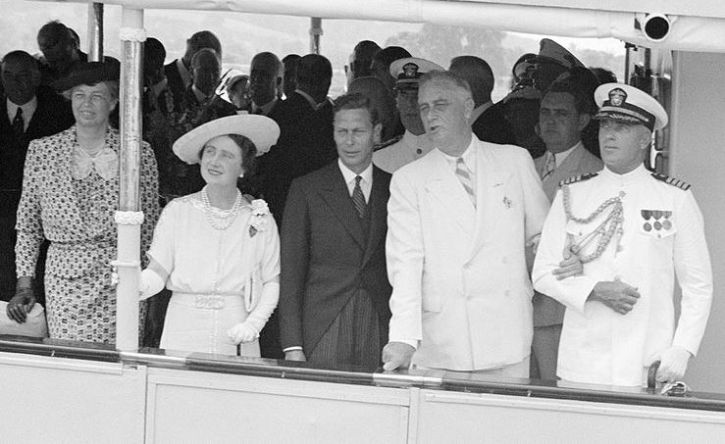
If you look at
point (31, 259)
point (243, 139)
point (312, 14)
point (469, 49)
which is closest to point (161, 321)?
point (31, 259)

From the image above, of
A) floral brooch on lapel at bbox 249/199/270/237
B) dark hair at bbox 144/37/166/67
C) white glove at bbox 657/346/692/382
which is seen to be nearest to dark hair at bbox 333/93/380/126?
→ floral brooch on lapel at bbox 249/199/270/237

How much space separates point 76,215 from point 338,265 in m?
1.14

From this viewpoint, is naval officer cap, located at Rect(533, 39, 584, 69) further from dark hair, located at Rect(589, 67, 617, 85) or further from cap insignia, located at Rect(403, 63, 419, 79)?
cap insignia, located at Rect(403, 63, 419, 79)

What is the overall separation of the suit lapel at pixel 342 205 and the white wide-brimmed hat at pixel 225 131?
1.10 feet

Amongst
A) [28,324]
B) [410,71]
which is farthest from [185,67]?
[28,324]

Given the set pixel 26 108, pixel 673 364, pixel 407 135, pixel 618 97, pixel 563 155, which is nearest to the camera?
pixel 673 364

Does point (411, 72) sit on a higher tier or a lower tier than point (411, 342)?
higher

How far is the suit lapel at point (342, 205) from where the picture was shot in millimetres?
4918

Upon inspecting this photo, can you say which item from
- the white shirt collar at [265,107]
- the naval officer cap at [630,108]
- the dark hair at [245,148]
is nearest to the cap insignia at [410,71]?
the white shirt collar at [265,107]

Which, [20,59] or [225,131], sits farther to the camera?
[20,59]

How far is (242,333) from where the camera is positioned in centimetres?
480

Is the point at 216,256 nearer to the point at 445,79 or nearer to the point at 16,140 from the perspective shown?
the point at 445,79

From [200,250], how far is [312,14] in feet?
3.56

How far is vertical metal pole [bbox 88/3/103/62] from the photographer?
275 inches
